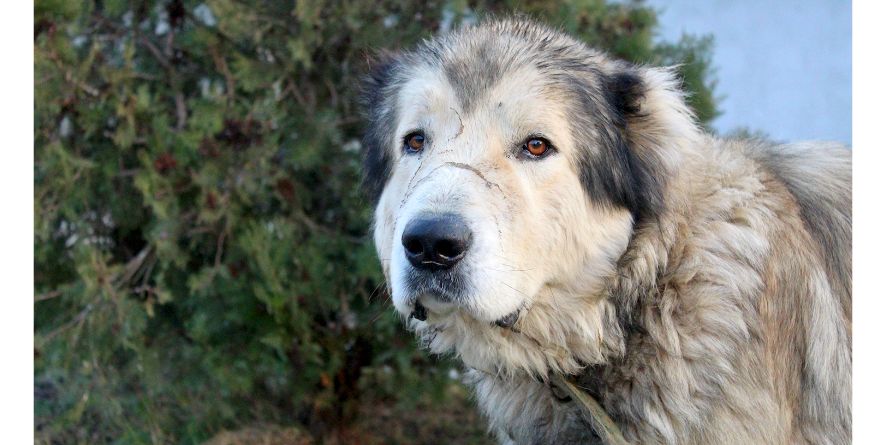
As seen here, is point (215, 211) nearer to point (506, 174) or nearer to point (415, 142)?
point (415, 142)

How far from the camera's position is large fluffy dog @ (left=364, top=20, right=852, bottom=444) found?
274cm

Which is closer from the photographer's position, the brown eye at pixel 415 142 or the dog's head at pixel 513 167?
the dog's head at pixel 513 167

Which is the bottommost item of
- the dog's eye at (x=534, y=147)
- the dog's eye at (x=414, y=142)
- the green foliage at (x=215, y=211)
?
the green foliage at (x=215, y=211)

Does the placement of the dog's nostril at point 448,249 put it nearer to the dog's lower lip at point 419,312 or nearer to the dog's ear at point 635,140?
the dog's lower lip at point 419,312

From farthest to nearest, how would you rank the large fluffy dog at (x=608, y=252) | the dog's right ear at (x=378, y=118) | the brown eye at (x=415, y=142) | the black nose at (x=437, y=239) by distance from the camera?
the dog's right ear at (x=378, y=118) → the brown eye at (x=415, y=142) → the large fluffy dog at (x=608, y=252) → the black nose at (x=437, y=239)

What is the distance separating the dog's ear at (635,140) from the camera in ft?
9.90

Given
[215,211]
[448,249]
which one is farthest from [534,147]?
[215,211]

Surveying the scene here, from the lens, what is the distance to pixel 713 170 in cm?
312

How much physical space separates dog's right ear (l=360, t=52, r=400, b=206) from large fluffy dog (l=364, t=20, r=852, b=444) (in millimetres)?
105

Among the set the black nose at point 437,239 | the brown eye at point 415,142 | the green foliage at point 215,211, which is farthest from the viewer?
the green foliage at point 215,211

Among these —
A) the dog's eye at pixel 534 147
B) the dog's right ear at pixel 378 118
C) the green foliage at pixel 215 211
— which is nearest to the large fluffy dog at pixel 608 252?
the dog's eye at pixel 534 147

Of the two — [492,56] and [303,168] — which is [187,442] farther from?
[492,56]

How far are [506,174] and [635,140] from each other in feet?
1.81
